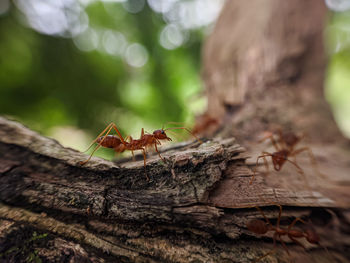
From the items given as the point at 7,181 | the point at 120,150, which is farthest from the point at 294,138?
the point at 7,181

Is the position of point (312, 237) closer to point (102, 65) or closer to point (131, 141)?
point (131, 141)

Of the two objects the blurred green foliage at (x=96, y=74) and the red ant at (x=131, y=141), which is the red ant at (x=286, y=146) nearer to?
the red ant at (x=131, y=141)

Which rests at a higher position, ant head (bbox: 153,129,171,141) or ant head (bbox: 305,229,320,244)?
ant head (bbox: 153,129,171,141)

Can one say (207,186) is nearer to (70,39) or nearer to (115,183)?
(115,183)

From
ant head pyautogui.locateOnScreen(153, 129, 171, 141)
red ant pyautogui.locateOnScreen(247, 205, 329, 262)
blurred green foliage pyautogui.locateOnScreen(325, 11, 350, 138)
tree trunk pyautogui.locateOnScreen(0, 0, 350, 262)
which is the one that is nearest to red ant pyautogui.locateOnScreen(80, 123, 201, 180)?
ant head pyautogui.locateOnScreen(153, 129, 171, 141)

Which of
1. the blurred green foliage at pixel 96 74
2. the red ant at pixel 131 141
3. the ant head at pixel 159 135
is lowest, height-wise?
the red ant at pixel 131 141

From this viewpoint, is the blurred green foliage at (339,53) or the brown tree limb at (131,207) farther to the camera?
the blurred green foliage at (339,53)

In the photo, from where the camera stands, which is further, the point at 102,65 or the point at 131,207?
the point at 102,65

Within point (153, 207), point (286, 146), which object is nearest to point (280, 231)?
point (153, 207)

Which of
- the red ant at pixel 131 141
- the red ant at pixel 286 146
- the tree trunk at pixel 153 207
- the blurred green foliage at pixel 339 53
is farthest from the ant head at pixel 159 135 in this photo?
the blurred green foliage at pixel 339 53

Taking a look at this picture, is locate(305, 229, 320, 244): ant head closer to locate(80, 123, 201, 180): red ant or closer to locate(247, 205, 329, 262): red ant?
locate(247, 205, 329, 262): red ant

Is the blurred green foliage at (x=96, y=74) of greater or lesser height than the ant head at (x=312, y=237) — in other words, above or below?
above
